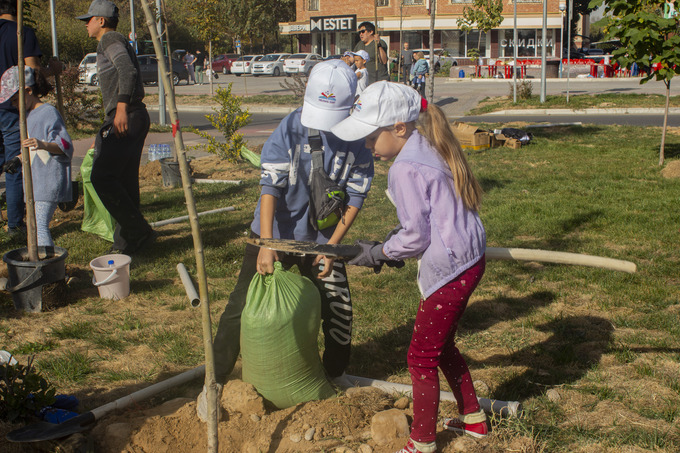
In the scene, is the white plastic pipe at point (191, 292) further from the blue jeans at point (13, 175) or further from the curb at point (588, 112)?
the curb at point (588, 112)

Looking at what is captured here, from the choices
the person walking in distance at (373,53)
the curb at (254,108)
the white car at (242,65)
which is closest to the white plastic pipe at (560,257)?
the person walking in distance at (373,53)

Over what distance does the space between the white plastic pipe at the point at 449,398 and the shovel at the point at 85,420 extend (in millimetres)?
885

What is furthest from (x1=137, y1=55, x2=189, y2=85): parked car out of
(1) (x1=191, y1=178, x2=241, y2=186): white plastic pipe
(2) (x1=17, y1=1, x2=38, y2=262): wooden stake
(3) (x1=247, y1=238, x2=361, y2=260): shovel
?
(3) (x1=247, y1=238, x2=361, y2=260): shovel

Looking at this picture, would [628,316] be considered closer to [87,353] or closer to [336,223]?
[336,223]

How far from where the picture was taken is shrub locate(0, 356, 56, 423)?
275cm

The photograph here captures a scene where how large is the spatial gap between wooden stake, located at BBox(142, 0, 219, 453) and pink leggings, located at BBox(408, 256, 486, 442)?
0.84 m

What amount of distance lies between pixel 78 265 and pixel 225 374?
9.47 feet

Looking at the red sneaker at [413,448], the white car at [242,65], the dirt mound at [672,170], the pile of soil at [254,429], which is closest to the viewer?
the red sneaker at [413,448]

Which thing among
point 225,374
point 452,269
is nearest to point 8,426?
point 225,374

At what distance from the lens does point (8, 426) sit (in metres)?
2.76

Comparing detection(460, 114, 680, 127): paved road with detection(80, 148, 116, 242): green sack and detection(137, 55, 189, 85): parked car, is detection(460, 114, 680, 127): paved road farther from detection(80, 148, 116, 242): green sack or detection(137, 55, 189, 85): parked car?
detection(137, 55, 189, 85): parked car

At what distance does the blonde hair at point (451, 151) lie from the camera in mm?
2518

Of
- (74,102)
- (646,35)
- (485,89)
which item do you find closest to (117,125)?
(646,35)

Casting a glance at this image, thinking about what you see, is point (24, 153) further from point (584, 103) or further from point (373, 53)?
point (584, 103)
